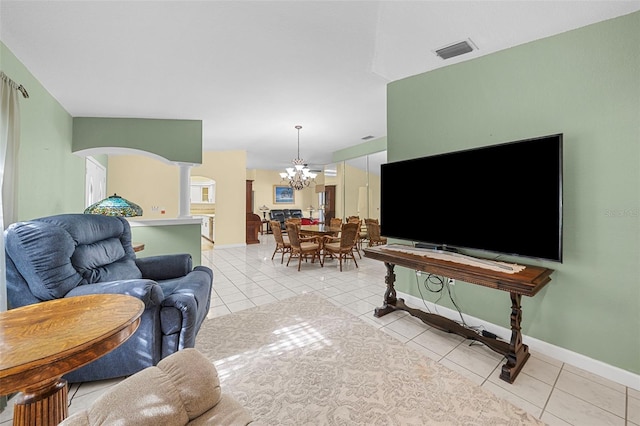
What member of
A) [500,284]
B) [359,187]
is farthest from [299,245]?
[500,284]

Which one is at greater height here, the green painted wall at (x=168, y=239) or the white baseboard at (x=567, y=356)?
the green painted wall at (x=168, y=239)

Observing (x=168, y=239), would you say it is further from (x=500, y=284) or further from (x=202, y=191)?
(x=202, y=191)

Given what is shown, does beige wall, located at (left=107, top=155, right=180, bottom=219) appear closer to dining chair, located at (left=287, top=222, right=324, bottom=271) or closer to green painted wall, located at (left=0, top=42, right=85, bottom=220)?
green painted wall, located at (left=0, top=42, right=85, bottom=220)

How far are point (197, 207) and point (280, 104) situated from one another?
7.97 metres

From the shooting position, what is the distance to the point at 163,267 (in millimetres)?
2615

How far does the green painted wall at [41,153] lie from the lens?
2432 mm

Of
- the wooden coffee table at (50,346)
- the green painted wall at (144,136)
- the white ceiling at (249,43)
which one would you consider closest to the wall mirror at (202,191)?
the green painted wall at (144,136)

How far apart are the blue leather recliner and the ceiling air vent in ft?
10.1

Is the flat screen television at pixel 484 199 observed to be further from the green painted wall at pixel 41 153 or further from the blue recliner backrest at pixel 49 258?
the green painted wall at pixel 41 153

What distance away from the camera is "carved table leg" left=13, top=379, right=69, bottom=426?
3.35 ft

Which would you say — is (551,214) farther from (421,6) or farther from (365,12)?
(365,12)

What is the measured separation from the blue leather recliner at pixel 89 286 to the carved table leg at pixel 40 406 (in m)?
0.63

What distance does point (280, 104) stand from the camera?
3.78m

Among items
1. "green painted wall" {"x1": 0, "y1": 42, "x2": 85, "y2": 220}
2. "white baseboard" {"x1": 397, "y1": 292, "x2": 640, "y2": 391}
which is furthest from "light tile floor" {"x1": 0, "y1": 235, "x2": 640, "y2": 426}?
"green painted wall" {"x1": 0, "y1": 42, "x2": 85, "y2": 220}
